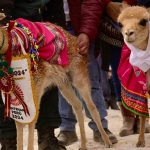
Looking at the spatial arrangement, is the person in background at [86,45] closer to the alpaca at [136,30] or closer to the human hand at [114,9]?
the human hand at [114,9]

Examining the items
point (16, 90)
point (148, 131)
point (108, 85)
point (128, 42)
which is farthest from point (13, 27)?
point (108, 85)

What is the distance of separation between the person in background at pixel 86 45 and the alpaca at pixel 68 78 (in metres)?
0.15

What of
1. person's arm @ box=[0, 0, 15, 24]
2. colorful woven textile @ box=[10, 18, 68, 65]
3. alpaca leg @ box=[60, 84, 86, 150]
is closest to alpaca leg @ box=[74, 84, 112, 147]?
alpaca leg @ box=[60, 84, 86, 150]

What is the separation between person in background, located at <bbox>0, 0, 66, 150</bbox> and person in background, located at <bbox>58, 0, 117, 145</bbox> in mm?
175

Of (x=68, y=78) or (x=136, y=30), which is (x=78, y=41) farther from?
(x=136, y=30)

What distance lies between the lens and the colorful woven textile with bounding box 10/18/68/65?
4.09 meters

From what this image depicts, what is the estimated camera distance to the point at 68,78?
16.2ft

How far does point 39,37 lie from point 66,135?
173 centimetres

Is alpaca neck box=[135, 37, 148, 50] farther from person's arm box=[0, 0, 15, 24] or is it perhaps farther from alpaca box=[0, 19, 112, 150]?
person's arm box=[0, 0, 15, 24]

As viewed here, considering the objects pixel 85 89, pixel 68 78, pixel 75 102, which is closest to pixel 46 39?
pixel 68 78

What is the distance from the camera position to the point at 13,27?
13.4 feet

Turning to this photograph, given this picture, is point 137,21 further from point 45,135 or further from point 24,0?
point 45,135

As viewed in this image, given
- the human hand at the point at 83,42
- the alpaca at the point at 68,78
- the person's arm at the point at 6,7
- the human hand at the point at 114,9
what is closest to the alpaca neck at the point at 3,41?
the alpaca at the point at 68,78

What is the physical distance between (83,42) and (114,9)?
0.50 meters
